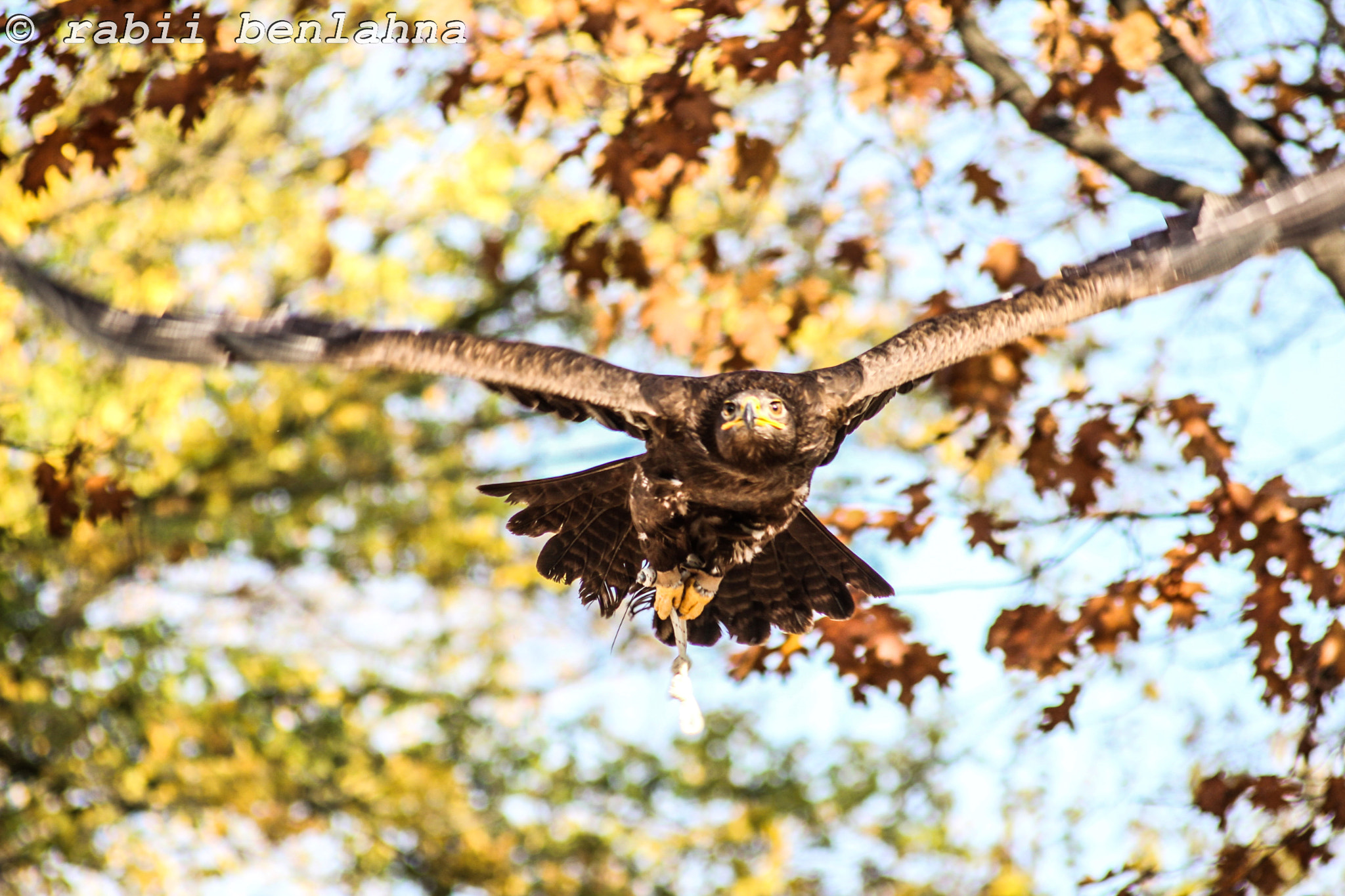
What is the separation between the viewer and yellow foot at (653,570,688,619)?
4820 mm

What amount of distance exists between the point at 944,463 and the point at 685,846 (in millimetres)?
3511

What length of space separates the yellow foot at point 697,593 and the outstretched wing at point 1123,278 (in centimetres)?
88

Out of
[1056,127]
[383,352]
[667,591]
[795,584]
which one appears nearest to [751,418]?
[667,591]

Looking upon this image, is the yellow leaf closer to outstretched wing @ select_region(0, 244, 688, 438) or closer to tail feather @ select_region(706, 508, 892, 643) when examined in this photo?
tail feather @ select_region(706, 508, 892, 643)

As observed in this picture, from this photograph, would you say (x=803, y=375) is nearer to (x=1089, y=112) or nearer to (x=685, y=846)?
(x=1089, y=112)

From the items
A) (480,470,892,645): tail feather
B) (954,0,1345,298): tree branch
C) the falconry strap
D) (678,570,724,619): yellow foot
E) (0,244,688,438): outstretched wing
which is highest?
(954,0,1345,298): tree branch

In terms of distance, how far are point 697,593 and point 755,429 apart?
0.93 metres

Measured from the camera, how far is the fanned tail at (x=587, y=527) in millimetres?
4996

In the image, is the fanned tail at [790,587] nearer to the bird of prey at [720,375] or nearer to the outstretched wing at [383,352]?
the bird of prey at [720,375]

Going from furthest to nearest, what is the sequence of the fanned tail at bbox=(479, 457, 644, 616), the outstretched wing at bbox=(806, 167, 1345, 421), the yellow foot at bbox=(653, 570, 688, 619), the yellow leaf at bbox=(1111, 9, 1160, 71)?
1. the yellow leaf at bbox=(1111, 9, 1160, 71)
2. the fanned tail at bbox=(479, 457, 644, 616)
3. the yellow foot at bbox=(653, 570, 688, 619)
4. the outstretched wing at bbox=(806, 167, 1345, 421)

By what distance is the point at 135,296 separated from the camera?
8648mm

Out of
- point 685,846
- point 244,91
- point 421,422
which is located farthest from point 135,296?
point 685,846

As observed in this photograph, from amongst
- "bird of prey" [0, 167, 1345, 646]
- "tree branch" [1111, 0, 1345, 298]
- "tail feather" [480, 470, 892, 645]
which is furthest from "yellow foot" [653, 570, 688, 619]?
"tree branch" [1111, 0, 1345, 298]

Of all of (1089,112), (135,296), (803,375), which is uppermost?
(135,296)
